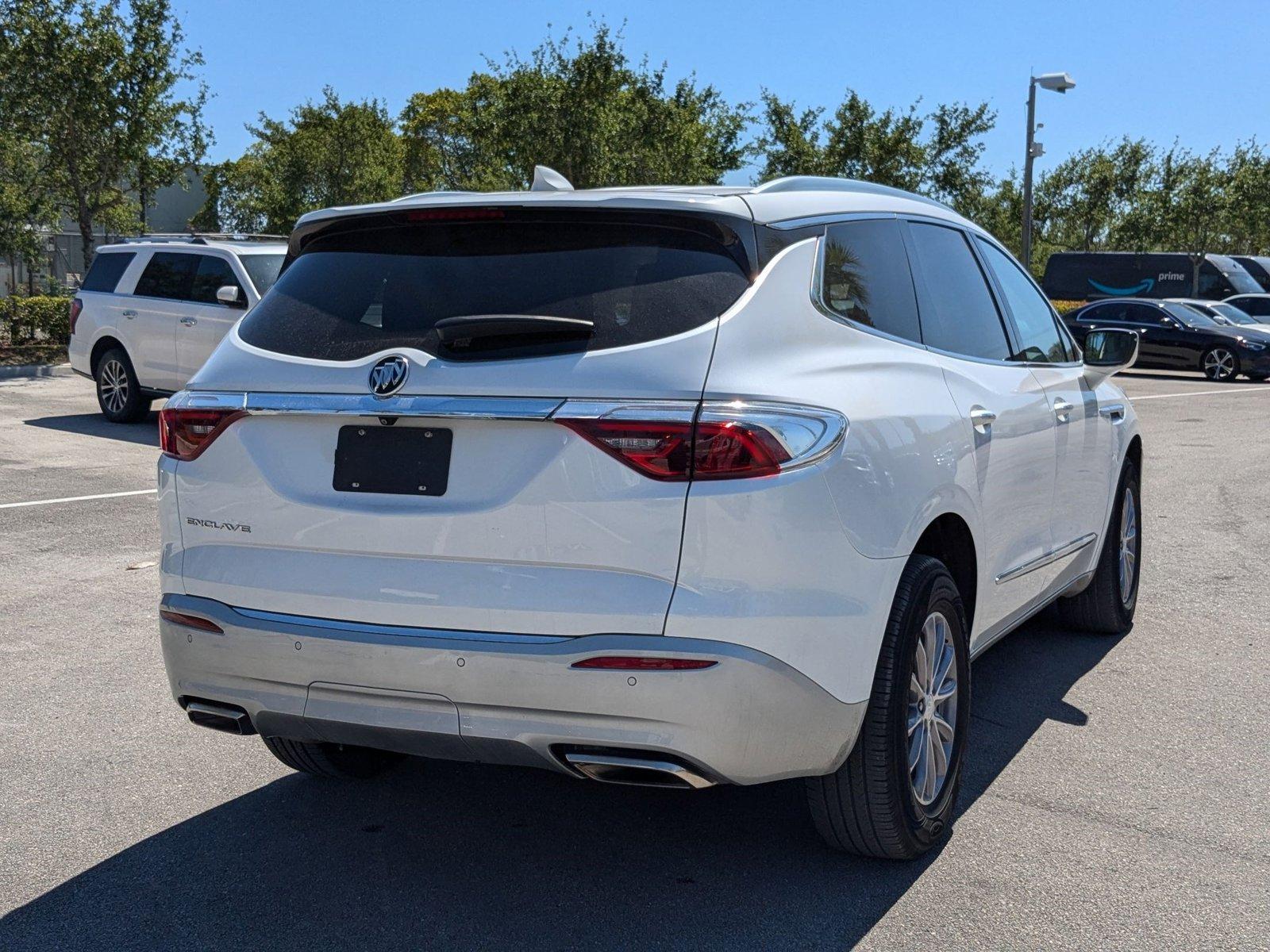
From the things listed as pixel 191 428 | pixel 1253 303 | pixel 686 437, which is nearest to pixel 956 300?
pixel 686 437

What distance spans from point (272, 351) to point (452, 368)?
0.61 metres

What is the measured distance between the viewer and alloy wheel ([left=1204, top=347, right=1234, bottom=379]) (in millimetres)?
27047

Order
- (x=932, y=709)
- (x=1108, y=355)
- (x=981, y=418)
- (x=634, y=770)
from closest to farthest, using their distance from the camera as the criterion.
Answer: (x=634, y=770) → (x=932, y=709) → (x=981, y=418) → (x=1108, y=355)

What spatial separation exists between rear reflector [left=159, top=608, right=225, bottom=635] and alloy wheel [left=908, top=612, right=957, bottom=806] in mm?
1806

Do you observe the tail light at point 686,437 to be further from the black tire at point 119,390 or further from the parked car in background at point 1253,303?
the parked car in background at point 1253,303

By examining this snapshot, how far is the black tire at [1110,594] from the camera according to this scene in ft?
20.6

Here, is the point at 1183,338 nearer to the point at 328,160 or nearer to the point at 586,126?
the point at 586,126

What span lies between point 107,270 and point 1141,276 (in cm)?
3117

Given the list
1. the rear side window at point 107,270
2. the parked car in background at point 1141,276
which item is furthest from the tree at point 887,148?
the rear side window at point 107,270

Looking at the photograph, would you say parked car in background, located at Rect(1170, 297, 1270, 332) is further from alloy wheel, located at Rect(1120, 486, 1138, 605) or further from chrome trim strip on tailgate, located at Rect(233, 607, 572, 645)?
chrome trim strip on tailgate, located at Rect(233, 607, 572, 645)

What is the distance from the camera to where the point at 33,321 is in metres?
22.9

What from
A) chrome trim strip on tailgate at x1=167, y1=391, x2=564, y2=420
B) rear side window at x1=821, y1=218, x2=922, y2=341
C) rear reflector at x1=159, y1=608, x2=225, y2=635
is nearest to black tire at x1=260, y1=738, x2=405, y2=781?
rear reflector at x1=159, y1=608, x2=225, y2=635

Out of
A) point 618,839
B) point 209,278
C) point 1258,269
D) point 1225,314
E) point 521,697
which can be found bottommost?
point 618,839

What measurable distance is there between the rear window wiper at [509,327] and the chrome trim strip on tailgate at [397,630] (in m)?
0.70
